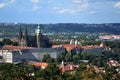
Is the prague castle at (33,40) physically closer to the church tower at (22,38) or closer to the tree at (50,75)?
the church tower at (22,38)

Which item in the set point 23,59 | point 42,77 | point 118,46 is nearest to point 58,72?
point 42,77

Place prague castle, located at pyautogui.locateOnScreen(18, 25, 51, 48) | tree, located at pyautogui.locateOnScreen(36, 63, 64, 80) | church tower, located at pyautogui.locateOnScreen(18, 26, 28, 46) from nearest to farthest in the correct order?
tree, located at pyautogui.locateOnScreen(36, 63, 64, 80) < church tower, located at pyautogui.locateOnScreen(18, 26, 28, 46) < prague castle, located at pyautogui.locateOnScreen(18, 25, 51, 48)

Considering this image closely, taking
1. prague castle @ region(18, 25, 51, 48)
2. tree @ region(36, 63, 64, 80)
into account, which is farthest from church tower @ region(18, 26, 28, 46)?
tree @ region(36, 63, 64, 80)

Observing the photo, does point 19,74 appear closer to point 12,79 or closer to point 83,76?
point 12,79

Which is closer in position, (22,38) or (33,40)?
(22,38)

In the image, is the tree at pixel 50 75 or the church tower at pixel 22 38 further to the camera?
the church tower at pixel 22 38

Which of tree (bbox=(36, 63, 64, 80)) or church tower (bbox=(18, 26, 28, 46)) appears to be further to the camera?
church tower (bbox=(18, 26, 28, 46))

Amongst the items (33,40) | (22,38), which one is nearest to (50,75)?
(22,38)

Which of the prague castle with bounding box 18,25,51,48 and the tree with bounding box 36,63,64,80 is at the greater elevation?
the tree with bounding box 36,63,64,80

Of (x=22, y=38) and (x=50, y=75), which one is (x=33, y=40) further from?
(x=50, y=75)

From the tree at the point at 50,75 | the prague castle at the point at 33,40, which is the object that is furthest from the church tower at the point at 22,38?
the tree at the point at 50,75

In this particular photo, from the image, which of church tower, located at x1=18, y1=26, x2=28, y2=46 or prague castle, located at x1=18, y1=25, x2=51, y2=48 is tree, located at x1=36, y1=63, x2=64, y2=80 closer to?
church tower, located at x1=18, y1=26, x2=28, y2=46

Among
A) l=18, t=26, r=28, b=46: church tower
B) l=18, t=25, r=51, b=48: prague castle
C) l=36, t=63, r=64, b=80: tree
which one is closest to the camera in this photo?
l=36, t=63, r=64, b=80: tree
